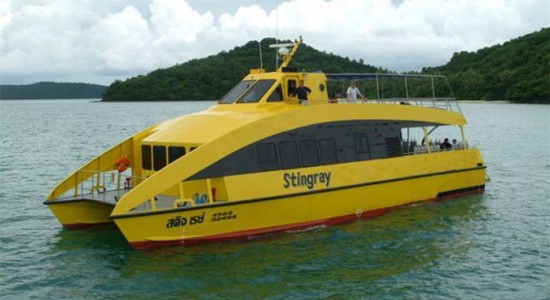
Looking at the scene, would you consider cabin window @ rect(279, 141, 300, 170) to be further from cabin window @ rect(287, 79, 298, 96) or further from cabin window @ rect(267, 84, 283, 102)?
cabin window @ rect(287, 79, 298, 96)

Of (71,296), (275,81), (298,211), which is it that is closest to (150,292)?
(71,296)

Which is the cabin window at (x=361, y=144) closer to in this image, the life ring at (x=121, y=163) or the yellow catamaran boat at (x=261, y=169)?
the yellow catamaran boat at (x=261, y=169)

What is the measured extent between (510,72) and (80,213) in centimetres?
9651

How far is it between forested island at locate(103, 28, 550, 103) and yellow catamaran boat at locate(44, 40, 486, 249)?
6000 centimetres

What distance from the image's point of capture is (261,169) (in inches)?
475

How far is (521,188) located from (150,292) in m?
14.4

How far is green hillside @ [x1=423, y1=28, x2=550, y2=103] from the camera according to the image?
306ft

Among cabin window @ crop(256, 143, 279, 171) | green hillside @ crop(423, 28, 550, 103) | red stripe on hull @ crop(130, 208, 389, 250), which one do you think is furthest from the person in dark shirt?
green hillside @ crop(423, 28, 550, 103)

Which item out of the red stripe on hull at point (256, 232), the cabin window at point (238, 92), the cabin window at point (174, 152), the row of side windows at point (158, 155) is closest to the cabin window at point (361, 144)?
the red stripe on hull at point (256, 232)

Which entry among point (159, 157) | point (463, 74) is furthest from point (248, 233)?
point (463, 74)

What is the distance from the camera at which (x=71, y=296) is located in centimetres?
946

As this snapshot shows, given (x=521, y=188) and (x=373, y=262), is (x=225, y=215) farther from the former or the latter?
(x=521, y=188)

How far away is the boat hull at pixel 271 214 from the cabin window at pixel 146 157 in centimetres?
268

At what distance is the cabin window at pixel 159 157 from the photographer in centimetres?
1282
